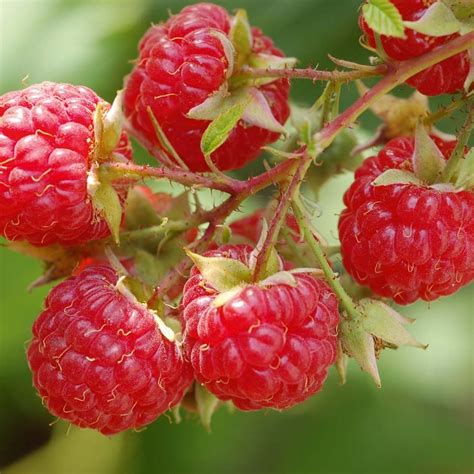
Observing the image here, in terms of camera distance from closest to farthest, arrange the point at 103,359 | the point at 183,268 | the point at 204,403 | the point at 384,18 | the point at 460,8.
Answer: the point at 384,18 → the point at 460,8 → the point at 103,359 → the point at 183,268 → the point at 204,403

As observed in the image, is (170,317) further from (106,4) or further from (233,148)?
(106,4)

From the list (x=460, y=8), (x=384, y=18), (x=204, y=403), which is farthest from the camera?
Answer: (x=204, y=403)

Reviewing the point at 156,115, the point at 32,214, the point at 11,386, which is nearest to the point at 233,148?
the point at 156,115

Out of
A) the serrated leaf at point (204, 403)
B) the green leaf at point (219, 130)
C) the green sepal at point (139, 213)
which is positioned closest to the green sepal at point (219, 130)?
the green leaf at point (219, 130)

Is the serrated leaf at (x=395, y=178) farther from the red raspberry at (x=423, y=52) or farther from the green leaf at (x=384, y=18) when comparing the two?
the green leaf at (x=384, y=18)

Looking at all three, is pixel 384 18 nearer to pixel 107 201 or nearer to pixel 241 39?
pixel 241 39

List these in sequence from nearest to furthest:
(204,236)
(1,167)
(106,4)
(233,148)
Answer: (1,167) < (204,236) < (233,148) < (106,4)

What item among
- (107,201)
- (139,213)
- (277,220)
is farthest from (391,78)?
(139,213)

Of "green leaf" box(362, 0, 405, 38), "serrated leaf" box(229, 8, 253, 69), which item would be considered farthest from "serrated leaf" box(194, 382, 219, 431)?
"green leaf" box(362, 0, 405, 38)
